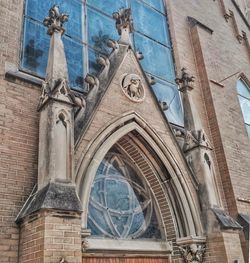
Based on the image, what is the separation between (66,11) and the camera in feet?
26.5

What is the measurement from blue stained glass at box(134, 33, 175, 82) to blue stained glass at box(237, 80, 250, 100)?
307 centimetres

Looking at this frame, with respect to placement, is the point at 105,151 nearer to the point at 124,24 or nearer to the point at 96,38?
the point at 124,24

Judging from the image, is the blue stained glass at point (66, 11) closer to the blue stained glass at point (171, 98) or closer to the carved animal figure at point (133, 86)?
the carved animal figure at point (133, 86)

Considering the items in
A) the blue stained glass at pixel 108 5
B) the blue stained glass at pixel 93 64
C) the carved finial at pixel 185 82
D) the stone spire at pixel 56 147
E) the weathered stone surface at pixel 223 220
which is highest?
the blue stained glass at pixel 108 5

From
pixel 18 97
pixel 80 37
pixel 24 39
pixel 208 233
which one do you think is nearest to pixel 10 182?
pixel 18 97

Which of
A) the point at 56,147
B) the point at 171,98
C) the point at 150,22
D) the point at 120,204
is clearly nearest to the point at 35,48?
the point at 56,147

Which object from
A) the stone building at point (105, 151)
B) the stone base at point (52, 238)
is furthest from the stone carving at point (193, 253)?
the stone base at point (52, 238)

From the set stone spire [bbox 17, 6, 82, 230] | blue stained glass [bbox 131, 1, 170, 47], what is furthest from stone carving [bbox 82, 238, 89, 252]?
blue stained glass [bbox 131, 1, 170, 47]

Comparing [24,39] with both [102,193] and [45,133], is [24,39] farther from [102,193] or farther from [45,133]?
[102,193]

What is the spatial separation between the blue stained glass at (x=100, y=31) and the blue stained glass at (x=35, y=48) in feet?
4.36

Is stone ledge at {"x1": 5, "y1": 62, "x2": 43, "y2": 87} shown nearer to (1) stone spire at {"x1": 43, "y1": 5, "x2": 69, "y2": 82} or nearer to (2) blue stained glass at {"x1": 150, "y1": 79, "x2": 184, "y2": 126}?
(1) stone spire at {"x1": 43, "y1": 5, "x2": 69, "y2": 82}

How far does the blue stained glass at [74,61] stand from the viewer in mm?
7246

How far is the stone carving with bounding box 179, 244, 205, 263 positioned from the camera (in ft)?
20.5

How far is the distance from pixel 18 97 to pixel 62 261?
2.88 m
